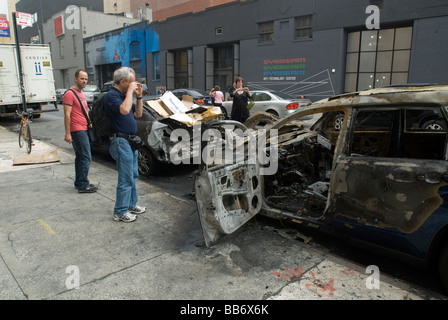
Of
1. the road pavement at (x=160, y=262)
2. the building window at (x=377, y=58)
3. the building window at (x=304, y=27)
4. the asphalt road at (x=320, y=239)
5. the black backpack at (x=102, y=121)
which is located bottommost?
the asphalt road at (x=320, y=239)

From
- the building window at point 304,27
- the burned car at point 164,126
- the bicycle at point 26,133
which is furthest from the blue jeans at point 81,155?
the building window at point 304,27

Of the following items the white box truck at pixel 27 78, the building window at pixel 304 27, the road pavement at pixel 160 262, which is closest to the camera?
the road pavement at pixel 160 262

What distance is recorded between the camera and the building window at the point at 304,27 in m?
18.1

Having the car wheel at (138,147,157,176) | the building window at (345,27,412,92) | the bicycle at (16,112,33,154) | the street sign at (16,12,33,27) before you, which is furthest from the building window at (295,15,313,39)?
the car wheel at (138,147,157,176)

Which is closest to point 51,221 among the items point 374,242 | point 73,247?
point 73,247

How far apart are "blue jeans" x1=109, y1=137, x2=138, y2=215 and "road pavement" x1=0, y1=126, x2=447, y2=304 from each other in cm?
29

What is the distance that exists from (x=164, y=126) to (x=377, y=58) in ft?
48.5

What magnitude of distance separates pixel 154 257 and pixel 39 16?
175 feet

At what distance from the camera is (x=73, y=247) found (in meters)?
3.59

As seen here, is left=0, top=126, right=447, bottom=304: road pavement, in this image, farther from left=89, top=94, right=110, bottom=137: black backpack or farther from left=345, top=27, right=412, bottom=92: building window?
left=345, top=27, right=412, bottom=92: building window

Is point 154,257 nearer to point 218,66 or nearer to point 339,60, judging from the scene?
point 339,60

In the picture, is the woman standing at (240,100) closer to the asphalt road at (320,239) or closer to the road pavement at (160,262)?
the asphalt road at (320,239)

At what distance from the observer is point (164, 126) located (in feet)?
19.6

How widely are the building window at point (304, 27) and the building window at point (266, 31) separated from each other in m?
1.68
